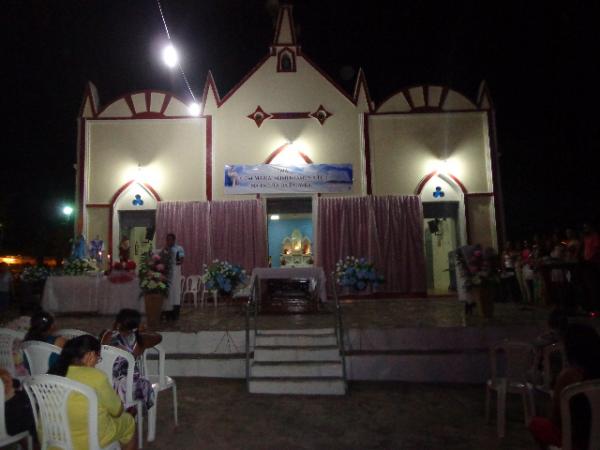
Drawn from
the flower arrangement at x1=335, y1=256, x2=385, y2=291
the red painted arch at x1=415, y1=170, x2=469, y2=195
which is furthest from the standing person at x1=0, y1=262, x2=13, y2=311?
the red painted arch at x1=415, y1=170, x2=469, y2=195

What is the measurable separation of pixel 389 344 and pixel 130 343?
3.60m

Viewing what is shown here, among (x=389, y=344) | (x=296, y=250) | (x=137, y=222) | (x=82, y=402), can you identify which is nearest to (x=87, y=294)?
(x=137, y=222)

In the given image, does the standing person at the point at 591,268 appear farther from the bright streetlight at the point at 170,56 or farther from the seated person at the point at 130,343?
the bright streetlight at the point at 170,56

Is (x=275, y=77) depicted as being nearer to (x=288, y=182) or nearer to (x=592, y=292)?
(x=288, y=182)

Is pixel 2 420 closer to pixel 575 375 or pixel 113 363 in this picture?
pixel 113 363

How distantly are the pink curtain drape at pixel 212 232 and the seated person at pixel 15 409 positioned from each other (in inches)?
325

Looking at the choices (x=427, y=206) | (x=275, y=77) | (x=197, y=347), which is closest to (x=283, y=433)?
(x=197, y=347)

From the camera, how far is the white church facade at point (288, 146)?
11.4 m

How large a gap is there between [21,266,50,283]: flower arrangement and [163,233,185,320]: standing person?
3716mm

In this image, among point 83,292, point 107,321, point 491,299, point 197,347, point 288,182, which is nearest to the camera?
point 197,347

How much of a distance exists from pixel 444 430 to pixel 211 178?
8550mm

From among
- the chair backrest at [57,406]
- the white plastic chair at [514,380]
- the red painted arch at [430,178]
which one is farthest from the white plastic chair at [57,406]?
the red painted arch at [430,178]

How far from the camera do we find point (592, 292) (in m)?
6.98

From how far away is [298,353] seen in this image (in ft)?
19.9
